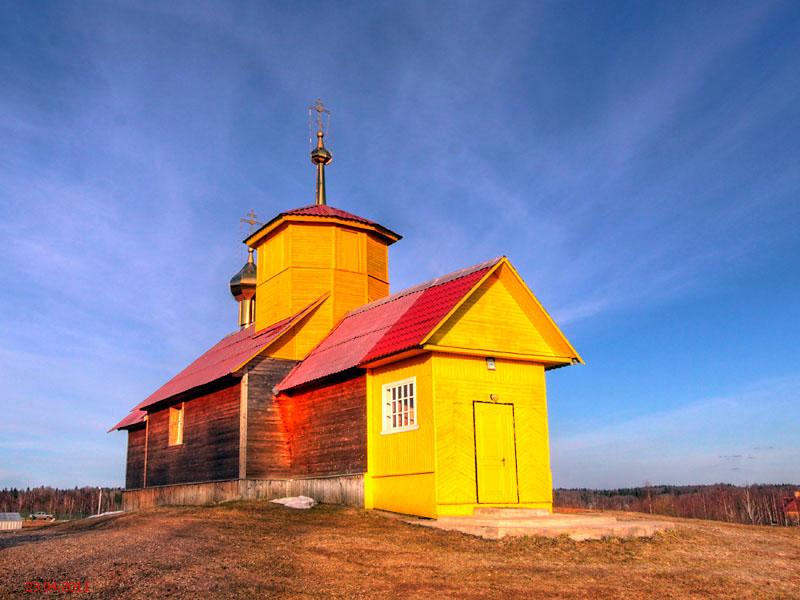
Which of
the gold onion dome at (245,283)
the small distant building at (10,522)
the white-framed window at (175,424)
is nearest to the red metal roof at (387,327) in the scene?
the white-framed window at (175,424)

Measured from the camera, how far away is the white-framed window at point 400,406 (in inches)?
660

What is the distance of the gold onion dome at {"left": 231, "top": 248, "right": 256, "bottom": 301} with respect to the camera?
33.3 metres

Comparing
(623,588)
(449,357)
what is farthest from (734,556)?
(449,357)

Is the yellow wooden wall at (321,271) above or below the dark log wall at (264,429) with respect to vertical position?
above

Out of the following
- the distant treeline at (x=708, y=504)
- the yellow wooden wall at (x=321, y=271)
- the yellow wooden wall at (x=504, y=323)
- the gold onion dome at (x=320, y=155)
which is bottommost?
the distant treeline at (x=708, y=504)

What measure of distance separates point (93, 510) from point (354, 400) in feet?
298

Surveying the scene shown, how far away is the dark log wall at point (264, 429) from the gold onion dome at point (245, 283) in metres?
12.4

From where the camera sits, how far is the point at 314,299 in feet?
79.3

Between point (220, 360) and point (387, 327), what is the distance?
334 inches

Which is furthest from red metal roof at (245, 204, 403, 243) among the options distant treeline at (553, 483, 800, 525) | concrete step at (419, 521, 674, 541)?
distant treeline at (553, 483, 800, 525)

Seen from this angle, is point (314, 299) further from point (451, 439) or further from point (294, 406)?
point (451, 439)

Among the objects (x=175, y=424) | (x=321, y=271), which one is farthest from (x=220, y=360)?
(x=321, y=271)

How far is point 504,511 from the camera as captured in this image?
50.4 feet

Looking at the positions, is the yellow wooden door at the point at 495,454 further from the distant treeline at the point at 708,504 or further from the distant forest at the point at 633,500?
the distant forest at the point at 633,500
